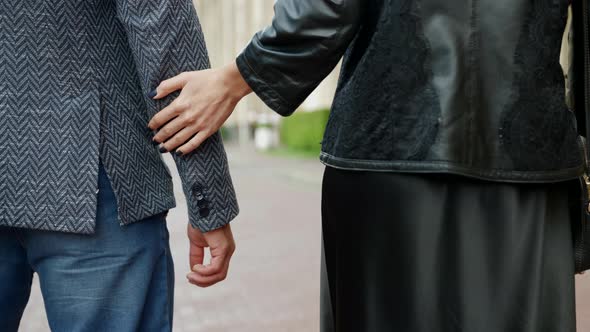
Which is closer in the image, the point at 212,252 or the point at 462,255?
the point at 462,255

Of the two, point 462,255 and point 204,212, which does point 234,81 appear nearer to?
point 204,212

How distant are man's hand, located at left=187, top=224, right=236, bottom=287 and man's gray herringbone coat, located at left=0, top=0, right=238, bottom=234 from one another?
5.7 inches

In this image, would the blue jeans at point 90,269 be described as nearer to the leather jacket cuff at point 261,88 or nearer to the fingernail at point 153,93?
the fingernail at point 153,93

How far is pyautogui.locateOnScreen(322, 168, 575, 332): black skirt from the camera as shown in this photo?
1.38 m

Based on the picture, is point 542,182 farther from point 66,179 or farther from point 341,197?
point 66,179

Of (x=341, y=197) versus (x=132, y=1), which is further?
(x=341, y=197)

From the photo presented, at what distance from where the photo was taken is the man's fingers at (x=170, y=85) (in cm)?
143

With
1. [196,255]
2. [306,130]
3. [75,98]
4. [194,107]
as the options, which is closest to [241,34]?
[306,130]

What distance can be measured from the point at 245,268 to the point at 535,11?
4.26 m

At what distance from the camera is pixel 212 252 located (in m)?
1.59

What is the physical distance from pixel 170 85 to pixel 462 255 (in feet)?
2.13

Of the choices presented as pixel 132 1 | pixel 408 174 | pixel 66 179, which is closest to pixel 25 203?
pixel 66 179

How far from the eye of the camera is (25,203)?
1.38 m

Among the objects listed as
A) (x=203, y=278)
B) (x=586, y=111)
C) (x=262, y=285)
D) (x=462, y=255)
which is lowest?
(x=262, y=285)
